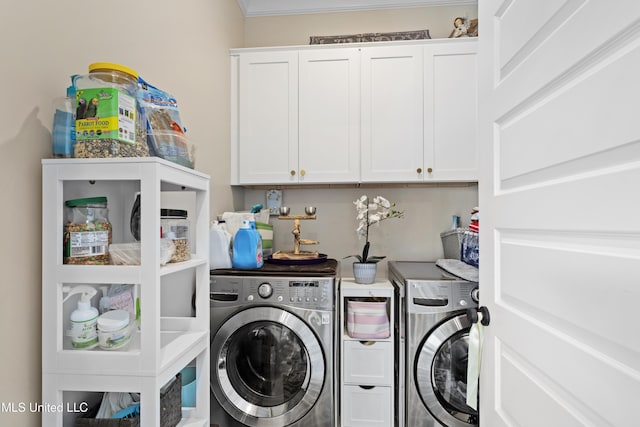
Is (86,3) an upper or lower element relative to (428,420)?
upper

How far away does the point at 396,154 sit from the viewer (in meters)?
2.26

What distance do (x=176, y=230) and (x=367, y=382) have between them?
1.28 meters

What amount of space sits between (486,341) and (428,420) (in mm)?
892

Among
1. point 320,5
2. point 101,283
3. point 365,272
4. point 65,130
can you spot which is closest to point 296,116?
point 320,5

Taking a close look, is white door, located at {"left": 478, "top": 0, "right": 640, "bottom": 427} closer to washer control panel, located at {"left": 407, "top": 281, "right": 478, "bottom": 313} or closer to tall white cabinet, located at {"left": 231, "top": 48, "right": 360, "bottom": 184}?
washer control panel, located at {"left": 407, "top": 281, "right": 478, "bottom": 313}

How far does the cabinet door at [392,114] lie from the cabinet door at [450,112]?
2.6 inches

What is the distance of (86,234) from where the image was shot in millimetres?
823

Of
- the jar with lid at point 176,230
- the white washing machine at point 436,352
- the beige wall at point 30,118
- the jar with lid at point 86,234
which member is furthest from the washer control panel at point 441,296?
the beige wall at point 30,118

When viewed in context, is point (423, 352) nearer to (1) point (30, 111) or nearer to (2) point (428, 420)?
(2) point (428, 420)

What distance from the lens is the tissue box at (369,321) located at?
→ 68.1 inches

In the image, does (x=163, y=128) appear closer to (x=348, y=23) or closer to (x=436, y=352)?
(x=436, y=352)

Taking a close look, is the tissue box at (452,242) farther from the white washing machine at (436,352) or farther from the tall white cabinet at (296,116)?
the tall white cabinet at (296,116)

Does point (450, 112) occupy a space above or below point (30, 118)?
above

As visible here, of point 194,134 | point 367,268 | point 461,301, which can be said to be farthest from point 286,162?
point 461,301
